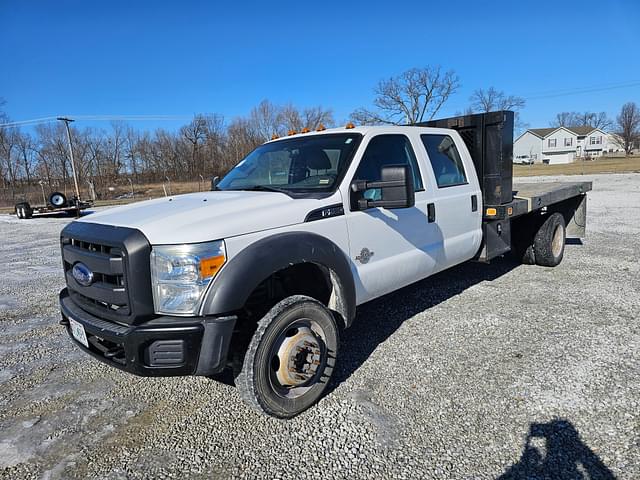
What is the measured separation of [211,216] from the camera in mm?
2721

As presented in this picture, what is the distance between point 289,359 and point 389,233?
4.49 ft

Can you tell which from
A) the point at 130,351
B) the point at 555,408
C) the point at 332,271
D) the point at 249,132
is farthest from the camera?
the point at 249,132

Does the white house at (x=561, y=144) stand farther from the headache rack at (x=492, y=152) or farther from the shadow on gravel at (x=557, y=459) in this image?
the shadow on gravel at (x=557, y=459)

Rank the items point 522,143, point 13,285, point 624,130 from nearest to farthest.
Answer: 1. point 13,285
2. point 624,130
3. point 522,143

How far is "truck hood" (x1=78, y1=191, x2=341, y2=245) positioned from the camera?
2537 millimetres

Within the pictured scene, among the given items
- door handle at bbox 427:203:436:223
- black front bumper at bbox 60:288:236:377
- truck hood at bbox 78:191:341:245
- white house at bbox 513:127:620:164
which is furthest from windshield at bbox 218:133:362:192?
white house at bbox 513:127:620:164

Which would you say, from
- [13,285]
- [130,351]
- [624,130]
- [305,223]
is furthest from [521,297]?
[624,130]

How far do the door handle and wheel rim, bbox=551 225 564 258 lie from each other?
10.8 ft

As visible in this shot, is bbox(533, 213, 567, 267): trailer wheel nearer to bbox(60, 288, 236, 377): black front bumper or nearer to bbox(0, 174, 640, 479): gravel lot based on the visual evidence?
bbox(0, 174, 640, 479): gravel lot

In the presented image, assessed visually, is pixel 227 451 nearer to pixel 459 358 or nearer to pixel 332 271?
pixel 332 271

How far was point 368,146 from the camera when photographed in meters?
3.62

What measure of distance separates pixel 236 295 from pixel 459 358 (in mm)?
2136

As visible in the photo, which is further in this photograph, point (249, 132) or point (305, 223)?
point (249, 132)

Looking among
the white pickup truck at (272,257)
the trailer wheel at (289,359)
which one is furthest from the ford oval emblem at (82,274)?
the trailer wheel at (289,359)
